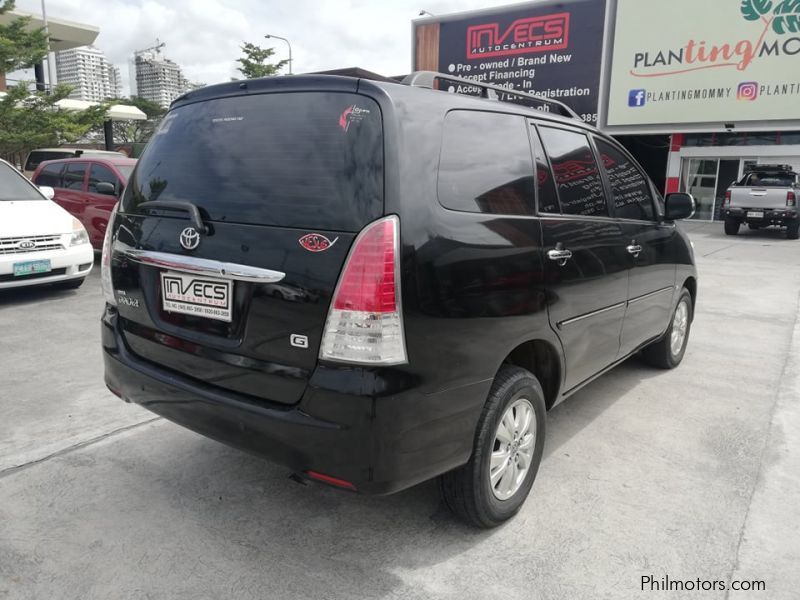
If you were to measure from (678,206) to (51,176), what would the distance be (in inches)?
377

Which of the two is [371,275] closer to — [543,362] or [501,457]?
[501,457]

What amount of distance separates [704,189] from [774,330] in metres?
18.3

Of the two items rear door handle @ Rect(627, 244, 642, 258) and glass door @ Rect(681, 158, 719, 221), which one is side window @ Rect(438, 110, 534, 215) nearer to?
rear door handle @ Rect(627, 244, 642, 258)

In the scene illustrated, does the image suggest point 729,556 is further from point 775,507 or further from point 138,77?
point 138,77

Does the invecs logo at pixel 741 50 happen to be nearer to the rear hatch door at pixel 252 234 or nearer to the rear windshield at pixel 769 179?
the rear windshield at pixel 769 179

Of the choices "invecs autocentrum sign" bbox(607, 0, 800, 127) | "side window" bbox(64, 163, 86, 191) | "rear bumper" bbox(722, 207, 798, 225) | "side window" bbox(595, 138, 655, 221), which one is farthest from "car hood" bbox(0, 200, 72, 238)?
"invecs autocentrum sign" bbox(607, 0, 800, 127)

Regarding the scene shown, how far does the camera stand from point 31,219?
22.0 ft

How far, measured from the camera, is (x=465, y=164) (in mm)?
2455

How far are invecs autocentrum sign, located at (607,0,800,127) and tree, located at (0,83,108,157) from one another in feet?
60.4

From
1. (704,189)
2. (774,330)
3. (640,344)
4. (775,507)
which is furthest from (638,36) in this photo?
(775,507)

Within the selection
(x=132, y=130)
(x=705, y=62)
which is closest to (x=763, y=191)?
(x=705, y=62)

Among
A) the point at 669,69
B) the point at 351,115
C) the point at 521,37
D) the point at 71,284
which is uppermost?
the point at 521,37

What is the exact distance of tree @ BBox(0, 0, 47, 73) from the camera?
62.5ft

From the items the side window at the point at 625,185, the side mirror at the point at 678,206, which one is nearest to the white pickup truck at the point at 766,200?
the side mirror at the point at 678,206
